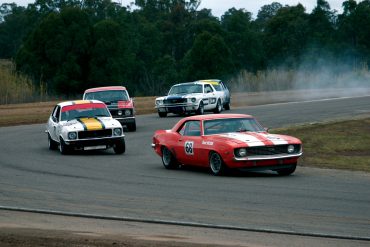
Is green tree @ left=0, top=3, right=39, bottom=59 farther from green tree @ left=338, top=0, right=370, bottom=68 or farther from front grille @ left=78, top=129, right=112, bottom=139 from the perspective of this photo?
front grille @ left=78, top=129, right=112, bottom=139

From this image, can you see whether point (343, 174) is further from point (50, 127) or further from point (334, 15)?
point (334, 15)

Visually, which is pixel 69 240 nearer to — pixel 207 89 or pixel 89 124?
pixel 89 124

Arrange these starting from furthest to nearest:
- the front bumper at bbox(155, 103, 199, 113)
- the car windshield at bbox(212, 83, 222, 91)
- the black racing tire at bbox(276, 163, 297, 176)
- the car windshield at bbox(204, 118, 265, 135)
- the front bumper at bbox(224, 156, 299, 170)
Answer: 1. the car windshield at bbox(212, 83, 222, 91)
2. the front bumper at bbox(155, 103, 199, 113)
3. the car windshield at bbox(204, 118, 265, 135)
4. the black racing tire at bbox(276, 163, 297, 176)
5. the front bumper at bbox(224, 156, 299, 170)

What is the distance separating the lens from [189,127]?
61.1 feet

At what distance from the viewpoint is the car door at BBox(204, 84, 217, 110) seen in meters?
38.6

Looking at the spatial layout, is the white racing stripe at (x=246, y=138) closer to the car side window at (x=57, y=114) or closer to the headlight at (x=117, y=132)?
the headlight at (x=117, y=132)

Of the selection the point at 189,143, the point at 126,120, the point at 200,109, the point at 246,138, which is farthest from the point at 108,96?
the point at 246,138

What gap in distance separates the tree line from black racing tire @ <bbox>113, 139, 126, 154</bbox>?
148 feet

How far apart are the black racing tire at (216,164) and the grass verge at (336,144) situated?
10.7ft

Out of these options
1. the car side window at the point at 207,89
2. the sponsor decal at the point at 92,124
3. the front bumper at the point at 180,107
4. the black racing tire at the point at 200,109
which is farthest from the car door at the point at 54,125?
the car side window at the point at 207,89

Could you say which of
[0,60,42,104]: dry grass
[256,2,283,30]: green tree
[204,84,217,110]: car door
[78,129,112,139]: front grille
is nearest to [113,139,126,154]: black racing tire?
[78,129,112,139]: front grille

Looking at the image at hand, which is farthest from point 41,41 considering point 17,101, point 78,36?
point 17,101

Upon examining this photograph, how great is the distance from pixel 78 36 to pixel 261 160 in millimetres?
58463

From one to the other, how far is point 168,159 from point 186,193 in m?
4.43
